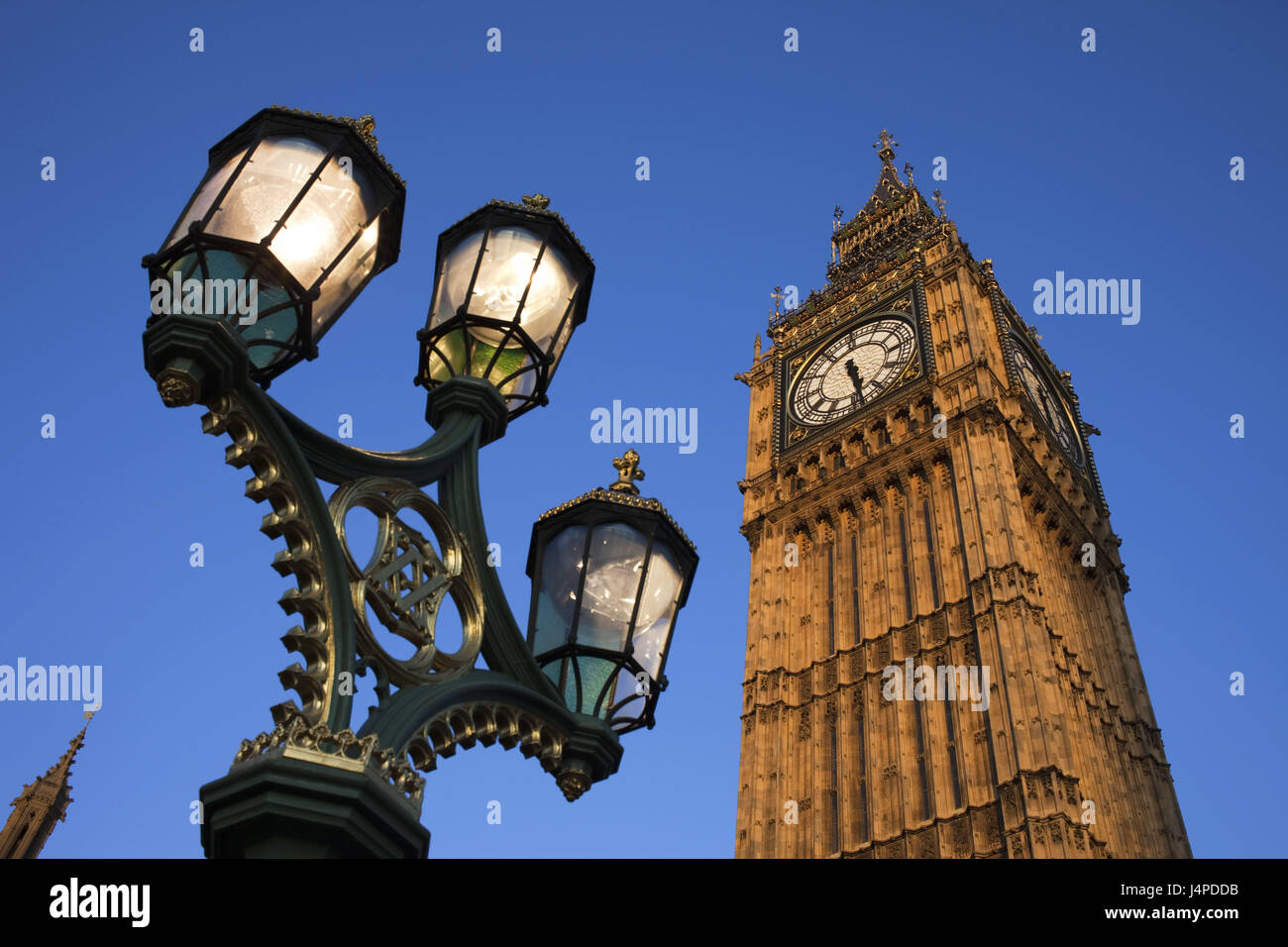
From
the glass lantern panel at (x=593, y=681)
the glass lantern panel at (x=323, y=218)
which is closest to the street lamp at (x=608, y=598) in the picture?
the glass lantern panel at (x=593, y=681)

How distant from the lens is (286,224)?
3771mm

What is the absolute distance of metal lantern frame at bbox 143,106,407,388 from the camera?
11.8 ft

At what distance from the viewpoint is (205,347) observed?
3.23 m

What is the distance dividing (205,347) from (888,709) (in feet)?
84.9

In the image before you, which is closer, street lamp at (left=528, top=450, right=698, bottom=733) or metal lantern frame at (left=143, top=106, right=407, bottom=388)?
metal lantern frame at (left=143, top=106, right=407, bottom=388)

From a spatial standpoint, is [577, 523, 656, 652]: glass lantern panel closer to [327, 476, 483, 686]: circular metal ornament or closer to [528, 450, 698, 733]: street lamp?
[528, 450, 698, 733]: street lamp

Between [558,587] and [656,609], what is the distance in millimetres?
390

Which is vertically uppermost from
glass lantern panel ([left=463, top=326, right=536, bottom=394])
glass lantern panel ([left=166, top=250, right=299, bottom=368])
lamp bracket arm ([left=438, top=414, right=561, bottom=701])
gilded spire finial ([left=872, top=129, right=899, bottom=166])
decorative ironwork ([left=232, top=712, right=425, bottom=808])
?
gilded spire finial ([left=872, top=129, right=899, bottom=166])

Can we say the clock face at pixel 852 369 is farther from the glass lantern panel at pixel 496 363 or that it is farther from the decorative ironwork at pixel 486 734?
the decorative ironwork at pixel 486 734

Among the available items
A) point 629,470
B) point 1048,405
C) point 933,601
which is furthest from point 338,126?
point 1048,405

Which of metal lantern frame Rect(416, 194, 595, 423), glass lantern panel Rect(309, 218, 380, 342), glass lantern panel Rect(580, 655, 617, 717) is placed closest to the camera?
glass lantern panel Rect(309, 218, 380, 342)

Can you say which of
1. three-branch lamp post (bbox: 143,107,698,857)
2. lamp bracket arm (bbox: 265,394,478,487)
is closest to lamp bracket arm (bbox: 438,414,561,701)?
three-branch lamp post (bbox: 143,107,698,857)
